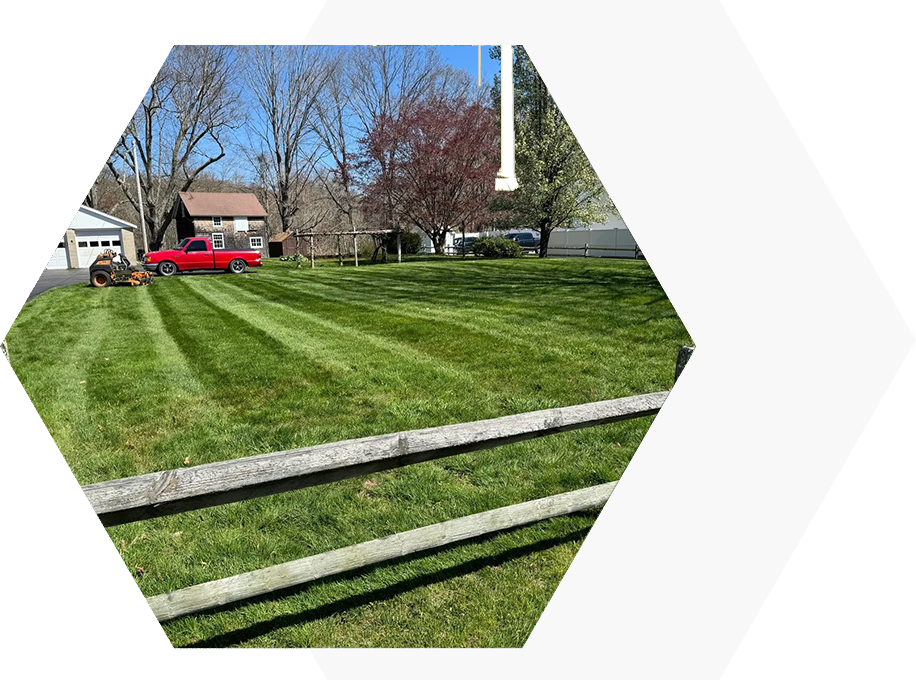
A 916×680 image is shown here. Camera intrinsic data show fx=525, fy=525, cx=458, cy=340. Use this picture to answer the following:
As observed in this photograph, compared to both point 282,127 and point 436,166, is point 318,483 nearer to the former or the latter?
point 436,166

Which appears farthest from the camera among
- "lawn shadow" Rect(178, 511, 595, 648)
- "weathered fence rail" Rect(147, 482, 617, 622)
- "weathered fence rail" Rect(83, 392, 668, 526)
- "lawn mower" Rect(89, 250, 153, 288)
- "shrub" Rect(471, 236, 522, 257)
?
"shrub" Rect(471, 236, 522, 257)

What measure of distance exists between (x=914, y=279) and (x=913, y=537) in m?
0.50

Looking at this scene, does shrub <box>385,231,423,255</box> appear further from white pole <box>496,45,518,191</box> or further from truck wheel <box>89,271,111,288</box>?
truck wheel <box>89,271,111,288</box>

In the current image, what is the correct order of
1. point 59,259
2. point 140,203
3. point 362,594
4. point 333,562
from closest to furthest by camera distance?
Answer: point 333,562
point 59,259
point 362,594
point 140,203

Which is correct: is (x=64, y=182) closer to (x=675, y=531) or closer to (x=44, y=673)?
(x=44, y=673)

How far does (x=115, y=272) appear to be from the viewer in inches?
88.7

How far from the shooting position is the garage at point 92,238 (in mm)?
1757

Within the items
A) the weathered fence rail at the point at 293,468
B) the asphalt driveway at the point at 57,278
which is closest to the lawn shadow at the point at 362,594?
the weathered fence rail at the point at 293,468

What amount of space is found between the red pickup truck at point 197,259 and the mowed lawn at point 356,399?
6 centimetres

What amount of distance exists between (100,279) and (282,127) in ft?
3.49

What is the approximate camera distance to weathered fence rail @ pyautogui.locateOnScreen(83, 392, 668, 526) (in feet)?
3.27

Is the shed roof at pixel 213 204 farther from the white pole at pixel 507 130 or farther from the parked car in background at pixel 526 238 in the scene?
the white pole at pixel 507 130

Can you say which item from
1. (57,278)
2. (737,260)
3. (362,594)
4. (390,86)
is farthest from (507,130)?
(362,594)

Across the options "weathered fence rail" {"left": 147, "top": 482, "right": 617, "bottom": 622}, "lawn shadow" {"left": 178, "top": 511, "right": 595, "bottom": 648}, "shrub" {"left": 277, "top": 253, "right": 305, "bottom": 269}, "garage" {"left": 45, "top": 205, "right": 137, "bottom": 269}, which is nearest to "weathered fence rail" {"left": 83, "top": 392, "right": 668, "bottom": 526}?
"weathered fence rail" {"left": 147, "top": 482, "right": 617, "bottom": 622}
